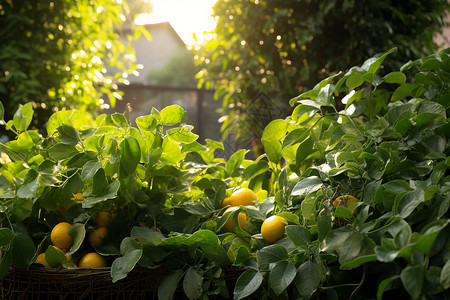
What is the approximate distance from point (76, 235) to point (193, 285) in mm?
170

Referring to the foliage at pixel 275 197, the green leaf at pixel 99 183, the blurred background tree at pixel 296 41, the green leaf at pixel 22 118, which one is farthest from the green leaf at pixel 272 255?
→ the blurred background tree at pixel 296 41

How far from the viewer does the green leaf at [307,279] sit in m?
0.45

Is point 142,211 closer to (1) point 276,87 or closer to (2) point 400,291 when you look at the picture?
(2) point 400,291

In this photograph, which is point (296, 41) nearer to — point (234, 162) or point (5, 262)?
point (234, 162)

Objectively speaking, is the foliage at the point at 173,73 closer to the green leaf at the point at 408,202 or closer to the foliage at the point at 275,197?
the foliage at the point at 275,197

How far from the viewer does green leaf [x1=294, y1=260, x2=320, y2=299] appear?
451mm

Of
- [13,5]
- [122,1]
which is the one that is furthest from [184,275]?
[122,1]

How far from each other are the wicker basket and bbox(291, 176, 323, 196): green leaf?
0.12 metres

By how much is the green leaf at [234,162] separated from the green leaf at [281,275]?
0.82ft

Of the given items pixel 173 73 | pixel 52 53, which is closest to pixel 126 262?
pixel 52 53

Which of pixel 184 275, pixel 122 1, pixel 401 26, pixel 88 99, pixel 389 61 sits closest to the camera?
pixel 184 275

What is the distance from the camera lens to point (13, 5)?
2.33 meters

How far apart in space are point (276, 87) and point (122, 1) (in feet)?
3.83

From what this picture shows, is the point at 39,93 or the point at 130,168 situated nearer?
the point at 130,168
